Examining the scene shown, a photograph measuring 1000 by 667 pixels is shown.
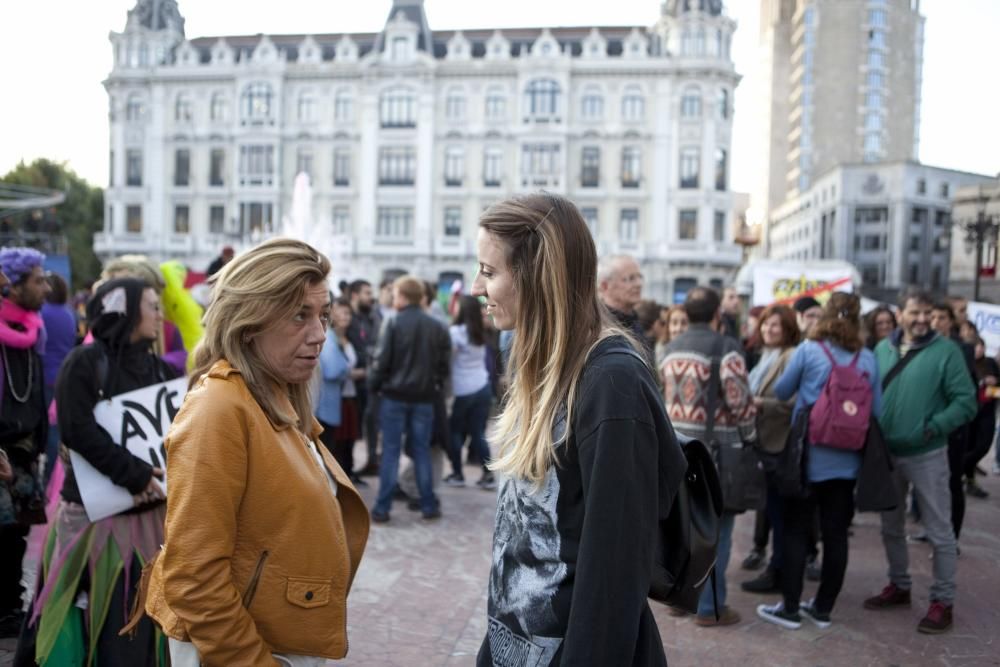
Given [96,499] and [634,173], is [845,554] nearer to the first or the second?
[96,499]

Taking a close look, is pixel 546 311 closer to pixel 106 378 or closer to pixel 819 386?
pixel 106 378

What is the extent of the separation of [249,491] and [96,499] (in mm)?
1572

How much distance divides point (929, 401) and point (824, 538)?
1125 millimetres

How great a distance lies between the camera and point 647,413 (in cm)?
175

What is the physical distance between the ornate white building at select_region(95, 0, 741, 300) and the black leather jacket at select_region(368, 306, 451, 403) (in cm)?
3463

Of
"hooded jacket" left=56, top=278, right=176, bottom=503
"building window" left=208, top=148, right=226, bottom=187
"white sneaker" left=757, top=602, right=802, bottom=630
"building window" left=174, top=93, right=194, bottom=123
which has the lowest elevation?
"white sneaker" left=757, top=602, right=802, bottom=630

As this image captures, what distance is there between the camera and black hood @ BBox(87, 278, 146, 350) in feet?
11.0

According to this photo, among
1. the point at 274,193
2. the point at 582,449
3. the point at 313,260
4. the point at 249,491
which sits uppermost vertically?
the point at 274,193

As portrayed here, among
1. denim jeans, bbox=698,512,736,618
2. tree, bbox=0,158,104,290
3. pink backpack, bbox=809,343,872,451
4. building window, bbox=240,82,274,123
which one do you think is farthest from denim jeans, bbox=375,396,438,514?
tree, bbox=0,158,104,290

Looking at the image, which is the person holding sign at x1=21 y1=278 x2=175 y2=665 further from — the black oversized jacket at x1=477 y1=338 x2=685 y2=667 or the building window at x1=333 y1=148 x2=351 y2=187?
the building window at x1=333 y1=148 x2=351 y2=187

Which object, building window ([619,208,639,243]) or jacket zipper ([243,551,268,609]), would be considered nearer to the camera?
jacket zipper ([243,551,268,609])

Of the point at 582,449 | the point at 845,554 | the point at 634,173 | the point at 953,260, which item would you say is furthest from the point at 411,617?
the point at 953,260

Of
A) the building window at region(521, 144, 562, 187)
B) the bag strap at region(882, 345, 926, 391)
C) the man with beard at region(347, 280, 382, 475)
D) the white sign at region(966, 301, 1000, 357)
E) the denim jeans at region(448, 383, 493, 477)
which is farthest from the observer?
the building window at region(521, 144, 562, 187)

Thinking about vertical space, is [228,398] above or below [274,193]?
below
